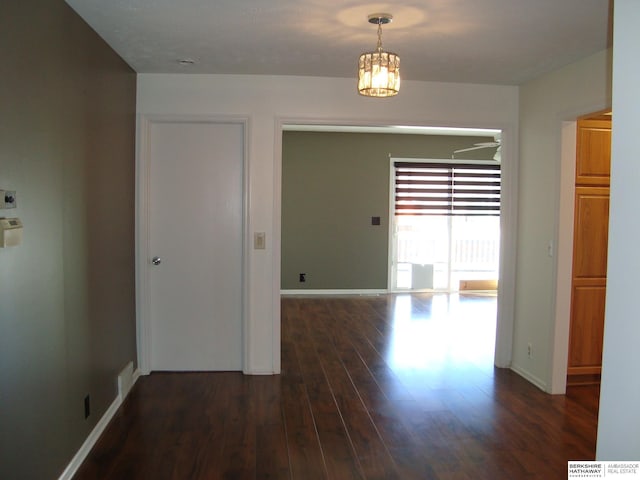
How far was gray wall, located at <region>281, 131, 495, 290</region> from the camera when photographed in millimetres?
8141

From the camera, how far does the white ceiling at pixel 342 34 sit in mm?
2748

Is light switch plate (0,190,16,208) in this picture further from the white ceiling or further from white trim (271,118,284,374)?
white trim (271,118,284,374)

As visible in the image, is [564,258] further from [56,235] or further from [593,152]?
[56,235]

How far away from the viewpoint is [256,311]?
436cm

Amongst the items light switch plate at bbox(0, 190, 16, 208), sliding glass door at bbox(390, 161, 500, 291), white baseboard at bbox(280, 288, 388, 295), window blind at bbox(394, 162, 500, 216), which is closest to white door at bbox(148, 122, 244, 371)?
light switch plate at bbox(0, 190, 16, 208)

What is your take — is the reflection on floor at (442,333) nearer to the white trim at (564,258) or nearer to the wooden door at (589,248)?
the white trim at (564,258)

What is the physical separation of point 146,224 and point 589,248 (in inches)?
139

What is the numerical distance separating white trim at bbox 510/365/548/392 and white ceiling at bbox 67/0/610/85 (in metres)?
2.38

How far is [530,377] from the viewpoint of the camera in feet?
14.1

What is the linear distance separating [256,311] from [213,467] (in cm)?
166

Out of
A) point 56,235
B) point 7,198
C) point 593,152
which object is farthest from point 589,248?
point 7,198

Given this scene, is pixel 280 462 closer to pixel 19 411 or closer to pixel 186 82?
pixel 19 411

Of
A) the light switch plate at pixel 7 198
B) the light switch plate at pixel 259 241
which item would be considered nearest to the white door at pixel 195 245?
the light switch plate at pixel 259 241

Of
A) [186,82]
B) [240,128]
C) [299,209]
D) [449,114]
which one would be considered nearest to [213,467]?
[240,128]
